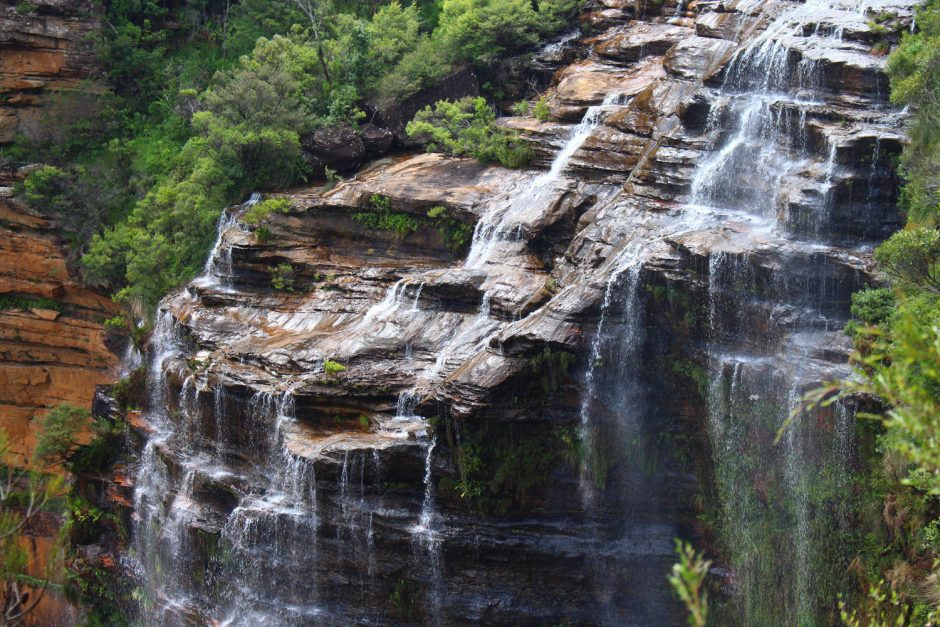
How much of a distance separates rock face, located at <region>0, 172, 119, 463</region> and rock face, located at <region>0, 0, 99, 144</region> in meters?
3.78

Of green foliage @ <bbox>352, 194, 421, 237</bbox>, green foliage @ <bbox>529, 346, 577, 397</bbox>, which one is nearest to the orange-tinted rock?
green foliage @ <bbox>352, 194, 421, 237</bbox>

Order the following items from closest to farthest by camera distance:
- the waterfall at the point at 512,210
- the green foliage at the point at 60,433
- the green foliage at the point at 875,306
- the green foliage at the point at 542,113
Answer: the green foliage at the point at 875,306, the waterfall at the point at 512,210, the green foliage at the point at 542,113, the green foliage at the point at 60,433

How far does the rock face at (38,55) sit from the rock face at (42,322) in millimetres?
3784

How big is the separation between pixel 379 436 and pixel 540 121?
11.6 meters

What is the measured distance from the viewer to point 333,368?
20594 millimetres

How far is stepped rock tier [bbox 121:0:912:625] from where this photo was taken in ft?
58.9

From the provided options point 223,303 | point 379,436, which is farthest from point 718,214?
point 223,303

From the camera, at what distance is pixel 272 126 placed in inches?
1096

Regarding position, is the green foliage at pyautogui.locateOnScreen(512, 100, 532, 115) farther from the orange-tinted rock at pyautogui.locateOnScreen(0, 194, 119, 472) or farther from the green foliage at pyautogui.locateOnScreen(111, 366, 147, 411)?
the orange-tinted rock at pyautogui.locateOnScreen(0, 194, 119, 472)

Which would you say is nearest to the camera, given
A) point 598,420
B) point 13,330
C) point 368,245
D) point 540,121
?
point 598,420

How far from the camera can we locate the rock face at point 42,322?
32469mm

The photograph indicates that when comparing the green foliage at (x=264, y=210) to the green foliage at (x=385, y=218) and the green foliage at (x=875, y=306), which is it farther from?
the green foliage at (x=875, y=306)

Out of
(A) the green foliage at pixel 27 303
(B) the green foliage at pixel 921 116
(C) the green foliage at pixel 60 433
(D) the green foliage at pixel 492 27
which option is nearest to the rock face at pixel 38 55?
(A) the green foliage at pixel 27 303

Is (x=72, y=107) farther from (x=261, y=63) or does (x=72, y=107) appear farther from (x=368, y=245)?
(x=368, y=245)
